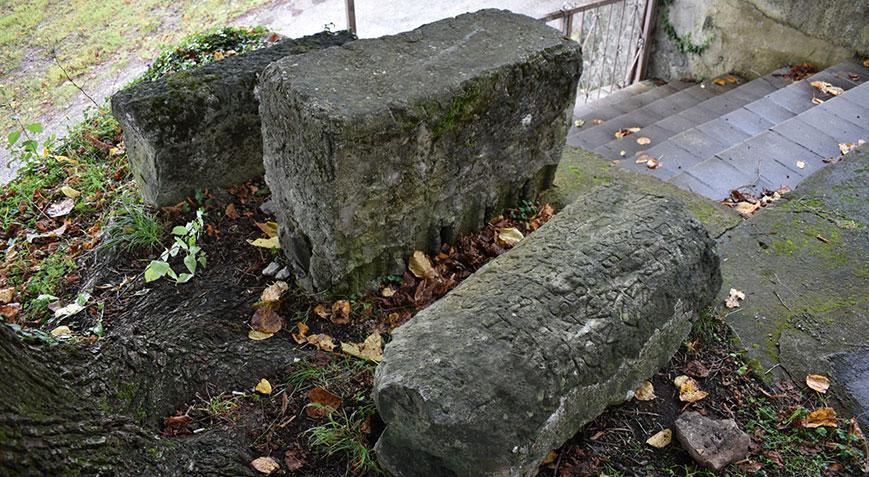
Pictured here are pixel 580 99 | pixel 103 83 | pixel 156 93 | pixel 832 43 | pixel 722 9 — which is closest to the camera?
pixel 156 93

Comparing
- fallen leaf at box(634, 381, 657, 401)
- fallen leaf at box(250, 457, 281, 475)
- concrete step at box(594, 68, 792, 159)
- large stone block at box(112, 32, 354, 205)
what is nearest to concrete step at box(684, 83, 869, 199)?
concrete step at box(594, 68, 792, 159)

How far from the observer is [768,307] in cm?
312

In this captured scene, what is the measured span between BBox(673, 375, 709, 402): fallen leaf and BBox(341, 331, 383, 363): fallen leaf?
1.32m

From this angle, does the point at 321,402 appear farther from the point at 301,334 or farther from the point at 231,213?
the point at 231,213

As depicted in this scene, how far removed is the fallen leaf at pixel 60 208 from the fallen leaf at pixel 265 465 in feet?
9.01

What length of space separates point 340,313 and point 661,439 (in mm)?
1527

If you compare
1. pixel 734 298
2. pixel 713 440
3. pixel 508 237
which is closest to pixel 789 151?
pixel 734 298

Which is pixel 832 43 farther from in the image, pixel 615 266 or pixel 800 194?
pixel 615 266

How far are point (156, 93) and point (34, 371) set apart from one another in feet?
6.41

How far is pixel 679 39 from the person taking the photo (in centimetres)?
765

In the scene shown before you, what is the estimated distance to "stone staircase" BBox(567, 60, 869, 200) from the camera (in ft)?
14.7

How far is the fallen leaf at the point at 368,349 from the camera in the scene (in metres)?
2.71

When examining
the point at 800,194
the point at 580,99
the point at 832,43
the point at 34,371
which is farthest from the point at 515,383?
the point at 580,99

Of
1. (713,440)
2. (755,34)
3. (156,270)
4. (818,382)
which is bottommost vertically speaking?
(755,34)
